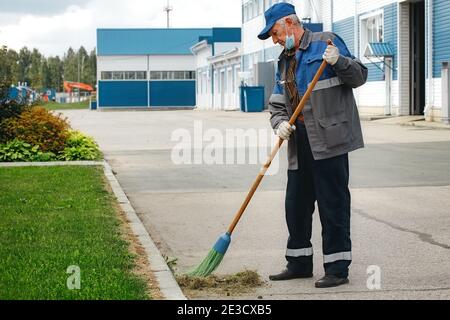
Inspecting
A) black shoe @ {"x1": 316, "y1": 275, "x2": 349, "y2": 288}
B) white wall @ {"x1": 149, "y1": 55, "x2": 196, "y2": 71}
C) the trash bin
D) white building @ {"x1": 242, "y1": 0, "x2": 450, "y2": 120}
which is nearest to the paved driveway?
black shoe @ {"x1": 316, "y1": 275, "x2": 349, "y2": 288}

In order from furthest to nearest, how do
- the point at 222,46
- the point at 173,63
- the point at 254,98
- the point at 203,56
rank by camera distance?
the point at 173,63 → the point at 203,56 → the point at 222,46 → the point at 254,98

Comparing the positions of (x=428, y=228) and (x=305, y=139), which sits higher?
(x=305, y=139)

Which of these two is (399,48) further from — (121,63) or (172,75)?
(121,63)

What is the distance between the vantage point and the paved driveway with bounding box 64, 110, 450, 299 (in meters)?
6.79

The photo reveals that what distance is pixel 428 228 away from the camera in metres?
9.30

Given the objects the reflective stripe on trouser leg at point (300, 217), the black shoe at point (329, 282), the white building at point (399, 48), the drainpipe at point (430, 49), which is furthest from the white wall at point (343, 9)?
the black shoe at point (329, 282)

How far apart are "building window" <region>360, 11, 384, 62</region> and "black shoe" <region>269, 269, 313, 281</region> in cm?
3302

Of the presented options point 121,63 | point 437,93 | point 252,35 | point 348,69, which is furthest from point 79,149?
point 121,63

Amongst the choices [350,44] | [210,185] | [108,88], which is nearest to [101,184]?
[210,185]

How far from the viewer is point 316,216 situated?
34.0 feet

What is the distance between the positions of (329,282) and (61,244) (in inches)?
102
